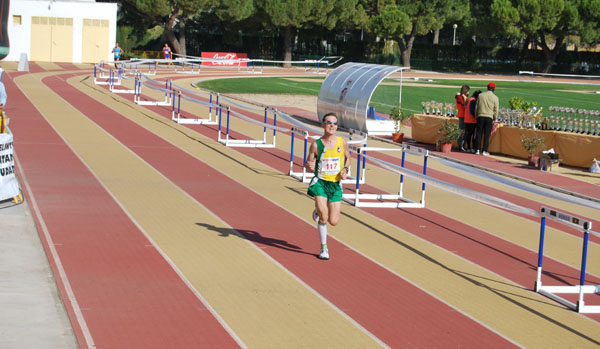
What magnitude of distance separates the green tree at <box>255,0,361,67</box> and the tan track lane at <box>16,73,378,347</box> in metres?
55.7

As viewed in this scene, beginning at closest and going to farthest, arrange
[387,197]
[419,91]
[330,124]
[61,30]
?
1. [330,124]
2. [387,197]
3. [419,91]
4. [61,30]

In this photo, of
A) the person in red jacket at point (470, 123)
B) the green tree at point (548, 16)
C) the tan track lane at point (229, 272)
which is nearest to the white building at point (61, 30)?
the green tree at point (548, 16)

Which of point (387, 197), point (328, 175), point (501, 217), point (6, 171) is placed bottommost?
point (501, 217)

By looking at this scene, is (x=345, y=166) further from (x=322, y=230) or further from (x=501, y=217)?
(x=501, y=217)

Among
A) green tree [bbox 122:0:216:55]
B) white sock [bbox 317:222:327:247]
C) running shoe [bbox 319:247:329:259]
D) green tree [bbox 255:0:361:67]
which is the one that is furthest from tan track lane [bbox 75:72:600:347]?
green tree [bbox 255:0:361:67]

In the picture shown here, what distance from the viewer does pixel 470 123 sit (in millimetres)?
22312

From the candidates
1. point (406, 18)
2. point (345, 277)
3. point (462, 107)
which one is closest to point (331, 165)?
point (345, 277)

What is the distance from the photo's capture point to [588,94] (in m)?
50.5

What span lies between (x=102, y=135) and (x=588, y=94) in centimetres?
3634

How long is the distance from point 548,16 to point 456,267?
65103mm

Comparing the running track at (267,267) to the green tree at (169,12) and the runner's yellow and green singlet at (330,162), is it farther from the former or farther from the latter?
the green tree at (169,12)

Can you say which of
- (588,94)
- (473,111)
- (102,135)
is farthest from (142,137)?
(588,94)

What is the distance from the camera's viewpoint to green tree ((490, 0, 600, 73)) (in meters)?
71.2

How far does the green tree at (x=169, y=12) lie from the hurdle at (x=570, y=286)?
6118cm
